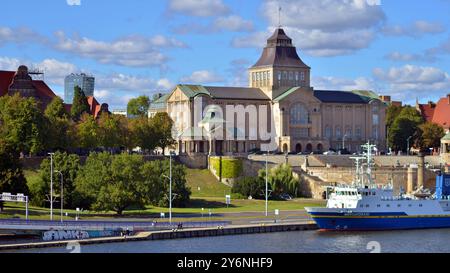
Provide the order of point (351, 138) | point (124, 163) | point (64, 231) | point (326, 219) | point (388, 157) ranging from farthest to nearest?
1. point (351, 138)
2. point (388, 157)
3. point (124, 163)
4. point (326, 219)
5. point (64, 231)

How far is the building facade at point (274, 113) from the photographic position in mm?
172500

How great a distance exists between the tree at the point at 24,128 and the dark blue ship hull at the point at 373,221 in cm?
4922

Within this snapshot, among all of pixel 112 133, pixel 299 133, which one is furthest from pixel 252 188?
pixel 299 133

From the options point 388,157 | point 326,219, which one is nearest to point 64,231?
point 326,219

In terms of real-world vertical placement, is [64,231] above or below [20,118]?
below

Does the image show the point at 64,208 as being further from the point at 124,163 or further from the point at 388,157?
the point at 388,157

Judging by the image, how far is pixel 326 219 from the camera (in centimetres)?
10438

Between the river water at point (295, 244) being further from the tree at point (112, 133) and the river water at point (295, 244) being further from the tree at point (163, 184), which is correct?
the tree at point (112, 133)

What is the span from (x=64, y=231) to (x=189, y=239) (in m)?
11.7

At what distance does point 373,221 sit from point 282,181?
3514cm

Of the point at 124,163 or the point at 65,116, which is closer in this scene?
the point at 124,163

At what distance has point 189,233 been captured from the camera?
94.5 meters

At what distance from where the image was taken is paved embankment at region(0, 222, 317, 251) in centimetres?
8531

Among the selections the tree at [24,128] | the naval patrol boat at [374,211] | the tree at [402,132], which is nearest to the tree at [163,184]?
the naval patrol boat at [374,211]
